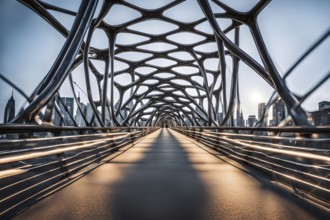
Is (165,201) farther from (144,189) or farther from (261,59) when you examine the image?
(261,59)

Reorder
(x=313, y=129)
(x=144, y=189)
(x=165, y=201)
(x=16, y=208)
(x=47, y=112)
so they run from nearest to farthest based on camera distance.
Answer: (x=16, y=208)
(x=165, y=201)
(x=313, y=129)
(x=144, y=189)
(x=47, y=112)

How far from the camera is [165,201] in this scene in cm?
297

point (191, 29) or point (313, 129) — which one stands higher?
point (191, 29)

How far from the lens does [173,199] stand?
3.05m

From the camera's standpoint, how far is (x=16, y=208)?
8.74 feet

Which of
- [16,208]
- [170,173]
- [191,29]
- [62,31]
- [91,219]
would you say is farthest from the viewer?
A: [191,29]

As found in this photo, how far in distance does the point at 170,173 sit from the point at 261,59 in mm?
13688

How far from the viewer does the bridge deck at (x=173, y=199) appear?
8.31 ft

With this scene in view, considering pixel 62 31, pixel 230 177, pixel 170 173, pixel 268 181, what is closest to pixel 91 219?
pixel 170 173

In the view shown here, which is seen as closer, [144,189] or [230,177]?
[144,189]

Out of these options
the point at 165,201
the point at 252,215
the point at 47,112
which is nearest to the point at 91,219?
the point at 165,201

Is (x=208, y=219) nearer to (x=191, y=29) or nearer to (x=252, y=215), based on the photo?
(x=252, y=215)

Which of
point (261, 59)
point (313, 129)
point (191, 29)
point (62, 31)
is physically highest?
point (191, 29)

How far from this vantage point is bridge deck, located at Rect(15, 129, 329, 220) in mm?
2533
